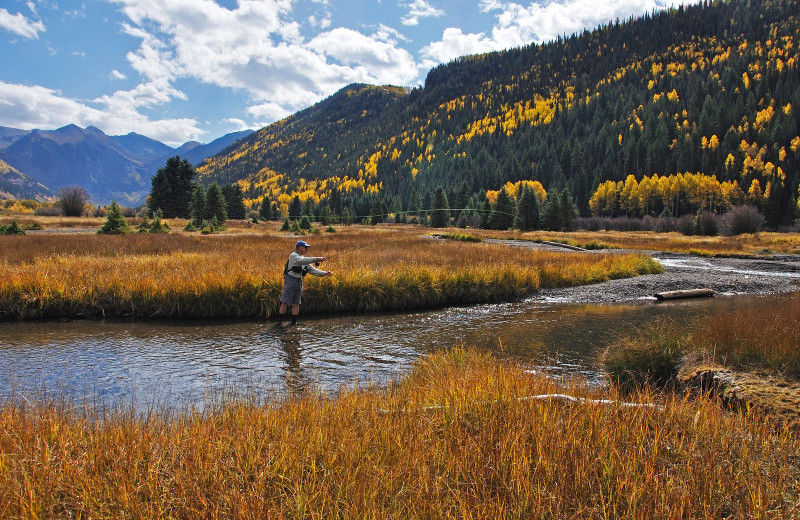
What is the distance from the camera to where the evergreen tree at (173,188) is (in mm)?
72500

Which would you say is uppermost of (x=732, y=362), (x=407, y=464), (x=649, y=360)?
(x=407, y=464)

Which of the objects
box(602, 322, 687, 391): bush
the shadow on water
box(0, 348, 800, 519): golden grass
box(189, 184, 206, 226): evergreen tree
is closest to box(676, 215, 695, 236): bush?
the shadow on water

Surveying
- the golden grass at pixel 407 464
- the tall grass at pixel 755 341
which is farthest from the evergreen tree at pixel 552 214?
the golden grass at pixel 407 464

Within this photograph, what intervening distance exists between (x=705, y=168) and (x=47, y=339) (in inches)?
6028

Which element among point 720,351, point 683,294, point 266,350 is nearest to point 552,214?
point 683,294

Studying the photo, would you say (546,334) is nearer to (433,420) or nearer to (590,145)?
(433,420)

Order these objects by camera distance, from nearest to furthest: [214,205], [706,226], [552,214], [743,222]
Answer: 1. [743,222]
2. [214,205]
3. [706,226]
4. [552,214]

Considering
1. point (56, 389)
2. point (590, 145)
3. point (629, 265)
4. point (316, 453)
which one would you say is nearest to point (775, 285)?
point (629, 265)

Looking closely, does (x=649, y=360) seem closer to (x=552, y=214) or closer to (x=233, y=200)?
(x=552, y=214)

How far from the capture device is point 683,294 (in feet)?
62.0

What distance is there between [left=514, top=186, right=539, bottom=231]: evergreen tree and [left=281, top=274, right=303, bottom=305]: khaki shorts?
69.1m

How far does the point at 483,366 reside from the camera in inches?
265

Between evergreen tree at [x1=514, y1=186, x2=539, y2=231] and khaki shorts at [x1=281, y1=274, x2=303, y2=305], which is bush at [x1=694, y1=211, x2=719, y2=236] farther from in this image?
khaki shorts at [x1=281, y1=274, x2=303, y2=305]

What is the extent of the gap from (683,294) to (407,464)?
20.1m
